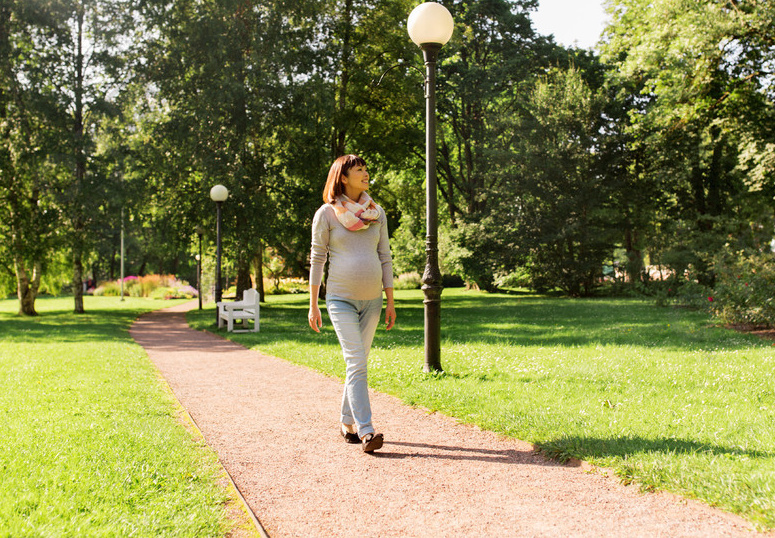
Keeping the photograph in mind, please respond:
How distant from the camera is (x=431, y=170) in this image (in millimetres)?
7195

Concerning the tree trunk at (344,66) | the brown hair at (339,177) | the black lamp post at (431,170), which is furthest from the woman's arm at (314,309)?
the tree trunk at (344,66)

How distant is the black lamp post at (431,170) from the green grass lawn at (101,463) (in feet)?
9.91

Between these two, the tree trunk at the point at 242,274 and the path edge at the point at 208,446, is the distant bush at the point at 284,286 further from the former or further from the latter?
the path edge at the point at 208,446

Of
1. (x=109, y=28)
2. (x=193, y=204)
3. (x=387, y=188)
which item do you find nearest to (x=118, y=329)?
(x=193, y=204)

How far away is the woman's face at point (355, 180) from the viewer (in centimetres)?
437

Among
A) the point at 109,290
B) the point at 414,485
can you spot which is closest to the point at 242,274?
the point at 414,485

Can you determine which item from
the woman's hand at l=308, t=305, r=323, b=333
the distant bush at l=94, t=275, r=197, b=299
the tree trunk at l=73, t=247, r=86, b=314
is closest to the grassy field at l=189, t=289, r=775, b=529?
the woman's hand at l=308, t=305, r=323, b=333

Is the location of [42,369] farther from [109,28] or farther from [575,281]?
[575,281]

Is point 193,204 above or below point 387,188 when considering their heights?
below

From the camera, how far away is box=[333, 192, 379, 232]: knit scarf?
4.24 meters

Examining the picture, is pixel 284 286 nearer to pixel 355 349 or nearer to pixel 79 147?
pixel 79 147

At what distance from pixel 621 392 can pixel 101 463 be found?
4762 millimetres

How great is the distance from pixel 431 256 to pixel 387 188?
1015 inches

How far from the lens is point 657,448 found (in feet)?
12.9
